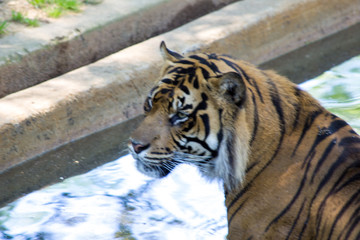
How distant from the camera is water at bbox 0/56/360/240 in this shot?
365 cm

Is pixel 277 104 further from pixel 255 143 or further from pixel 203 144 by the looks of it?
pixel 203 144

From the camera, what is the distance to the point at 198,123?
2.64 meters

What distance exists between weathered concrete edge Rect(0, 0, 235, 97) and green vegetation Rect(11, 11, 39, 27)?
75mm

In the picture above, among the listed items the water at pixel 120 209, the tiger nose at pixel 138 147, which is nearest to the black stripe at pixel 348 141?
the tiger nose at pixel 138 147

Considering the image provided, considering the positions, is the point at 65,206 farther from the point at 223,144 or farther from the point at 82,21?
the point at 82,21

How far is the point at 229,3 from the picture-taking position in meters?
6.70

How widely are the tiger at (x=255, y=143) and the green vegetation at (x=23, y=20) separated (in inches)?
119

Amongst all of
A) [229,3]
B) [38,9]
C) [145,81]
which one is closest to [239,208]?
[145,81]

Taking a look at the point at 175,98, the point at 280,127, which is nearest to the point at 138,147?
the point at 175,98

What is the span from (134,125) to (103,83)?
454 mm

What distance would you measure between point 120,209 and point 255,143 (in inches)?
60.9

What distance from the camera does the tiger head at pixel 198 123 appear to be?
8.46 feet

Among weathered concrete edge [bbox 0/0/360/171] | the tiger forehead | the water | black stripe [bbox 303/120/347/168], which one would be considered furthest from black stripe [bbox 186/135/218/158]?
weathered concrete edge [bbox 0/0/360/171]

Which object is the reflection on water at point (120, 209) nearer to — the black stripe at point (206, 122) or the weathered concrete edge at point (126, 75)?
the weathered concrete edge at point (126, 75)
